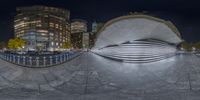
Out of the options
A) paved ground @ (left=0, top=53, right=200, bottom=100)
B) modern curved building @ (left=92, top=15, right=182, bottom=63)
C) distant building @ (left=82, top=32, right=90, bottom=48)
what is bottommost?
paved ground @ (left=0, top=53, right=200, bottom=100)

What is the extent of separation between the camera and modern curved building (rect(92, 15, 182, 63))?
1727 cm

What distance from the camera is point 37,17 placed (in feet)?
433

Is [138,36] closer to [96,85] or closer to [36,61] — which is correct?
[36,61]

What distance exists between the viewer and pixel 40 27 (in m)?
130

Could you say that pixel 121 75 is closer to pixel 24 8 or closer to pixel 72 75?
pixel 72 75

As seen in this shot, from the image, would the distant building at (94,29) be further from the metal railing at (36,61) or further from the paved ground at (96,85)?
the paved ground at (96,85)

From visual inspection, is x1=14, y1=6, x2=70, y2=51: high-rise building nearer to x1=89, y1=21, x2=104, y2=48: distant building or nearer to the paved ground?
x1=89, y1=21, x2=104, y2=48: distant building

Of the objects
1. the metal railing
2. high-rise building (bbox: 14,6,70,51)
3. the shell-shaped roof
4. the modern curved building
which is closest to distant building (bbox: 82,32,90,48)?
high-rise building (bbox: 14,6,70,51)

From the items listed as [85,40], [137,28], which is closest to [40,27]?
[85,40]

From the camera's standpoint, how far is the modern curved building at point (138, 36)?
17266mm

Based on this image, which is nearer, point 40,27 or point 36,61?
point 36,61

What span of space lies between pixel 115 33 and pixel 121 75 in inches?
355

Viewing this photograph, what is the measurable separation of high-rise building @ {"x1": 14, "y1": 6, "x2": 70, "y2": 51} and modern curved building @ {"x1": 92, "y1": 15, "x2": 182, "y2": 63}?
103 meters

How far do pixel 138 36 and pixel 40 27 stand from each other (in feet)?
382
